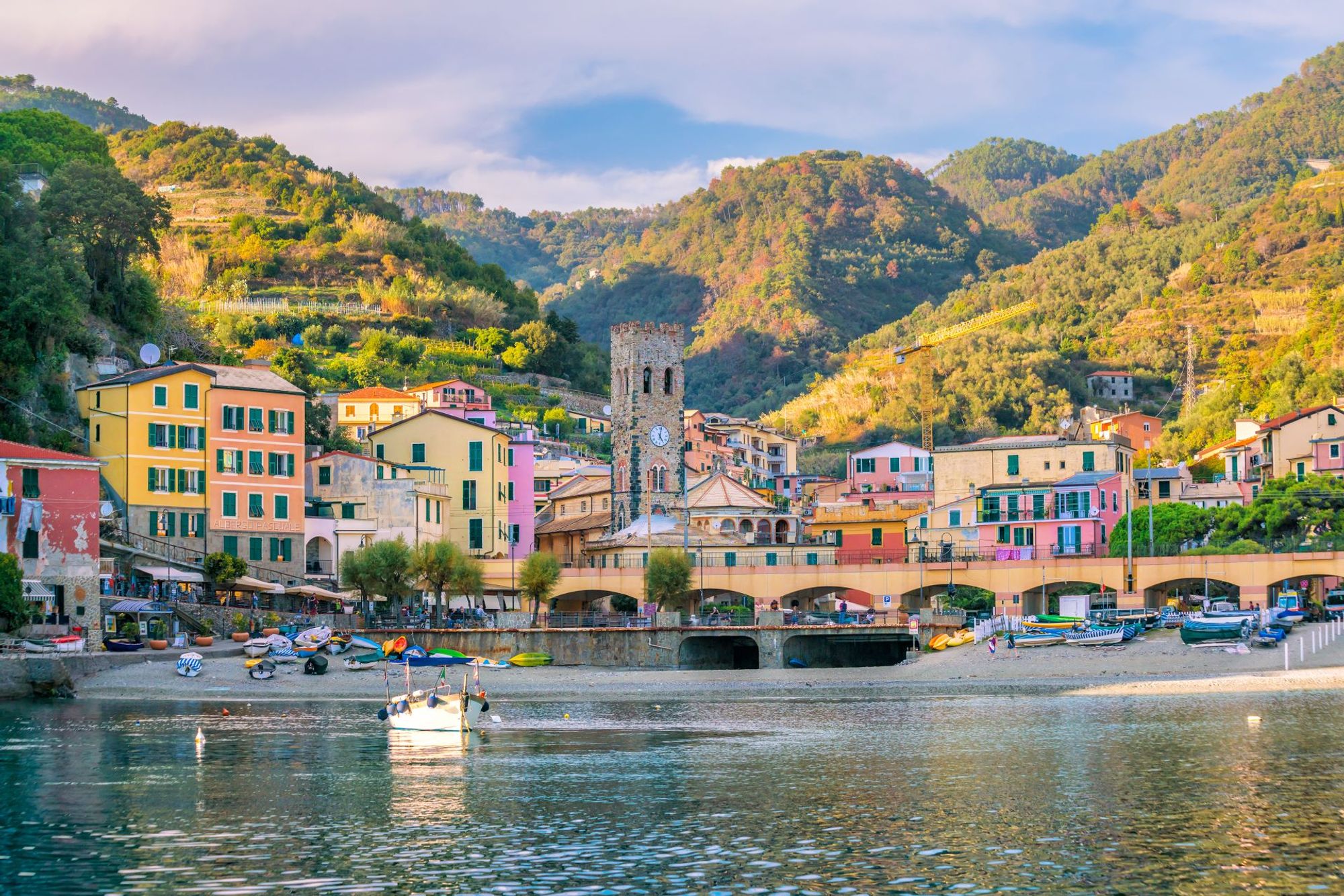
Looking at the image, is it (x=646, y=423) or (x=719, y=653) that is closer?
(x=719, y=653)

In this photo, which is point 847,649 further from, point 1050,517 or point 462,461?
point 462,461

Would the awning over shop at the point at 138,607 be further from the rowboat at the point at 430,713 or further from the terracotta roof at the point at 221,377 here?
the rowboat at the point at 430,713

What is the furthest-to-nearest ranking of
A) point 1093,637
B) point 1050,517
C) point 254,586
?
point 1050,517 < point 1093,637 < point 254,586

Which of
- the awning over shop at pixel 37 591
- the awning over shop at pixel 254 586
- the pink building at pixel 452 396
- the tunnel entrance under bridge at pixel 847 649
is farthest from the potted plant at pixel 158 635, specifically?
the pink building at pixel 452 396

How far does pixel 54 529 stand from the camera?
6250 centimetres

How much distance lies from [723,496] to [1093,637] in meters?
27.7

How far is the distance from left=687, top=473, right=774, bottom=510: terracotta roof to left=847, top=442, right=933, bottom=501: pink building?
73.8 feet

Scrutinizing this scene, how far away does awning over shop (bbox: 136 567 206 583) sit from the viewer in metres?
71.3

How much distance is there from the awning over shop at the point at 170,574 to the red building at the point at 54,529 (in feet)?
23.6

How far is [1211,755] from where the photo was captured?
140 feet

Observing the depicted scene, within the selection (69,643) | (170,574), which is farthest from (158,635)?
(69,643)

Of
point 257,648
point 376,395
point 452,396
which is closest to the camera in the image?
point 257,648

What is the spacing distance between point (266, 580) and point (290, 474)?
5.37m

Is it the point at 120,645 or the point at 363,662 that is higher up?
the point at 120,645
